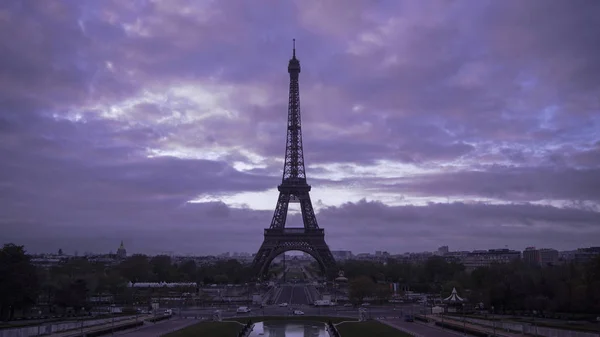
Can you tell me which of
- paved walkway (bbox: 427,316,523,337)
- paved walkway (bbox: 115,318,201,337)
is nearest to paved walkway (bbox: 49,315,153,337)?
paved walkway (bbox: 115,318,201,337)

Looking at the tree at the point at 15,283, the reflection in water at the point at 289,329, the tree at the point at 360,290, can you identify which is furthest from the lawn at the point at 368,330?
the tree at the point at 15,283

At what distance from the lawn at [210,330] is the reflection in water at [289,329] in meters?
1.97

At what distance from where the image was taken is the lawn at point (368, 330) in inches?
1646

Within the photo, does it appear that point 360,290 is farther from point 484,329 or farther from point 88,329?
point 88,329

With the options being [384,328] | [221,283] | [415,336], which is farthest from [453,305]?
[221,283]

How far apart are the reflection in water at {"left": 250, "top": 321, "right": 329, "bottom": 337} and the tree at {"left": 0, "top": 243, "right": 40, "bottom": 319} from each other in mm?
19776

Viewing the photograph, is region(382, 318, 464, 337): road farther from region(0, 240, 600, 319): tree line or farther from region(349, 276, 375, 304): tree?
region(349, 276, 375, 304): tree

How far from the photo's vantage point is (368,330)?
45.0 meters

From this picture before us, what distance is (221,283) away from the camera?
116m

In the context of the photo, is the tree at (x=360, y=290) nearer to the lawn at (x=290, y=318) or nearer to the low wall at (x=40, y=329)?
the lawn at (x=290, y=318)

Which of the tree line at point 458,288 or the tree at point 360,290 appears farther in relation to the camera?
the tree at point 360,290

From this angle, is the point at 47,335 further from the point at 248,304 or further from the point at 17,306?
the point at 248,304

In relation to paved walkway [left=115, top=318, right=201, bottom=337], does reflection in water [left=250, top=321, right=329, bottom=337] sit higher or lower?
lower

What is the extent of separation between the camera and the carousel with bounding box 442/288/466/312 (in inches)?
2499
